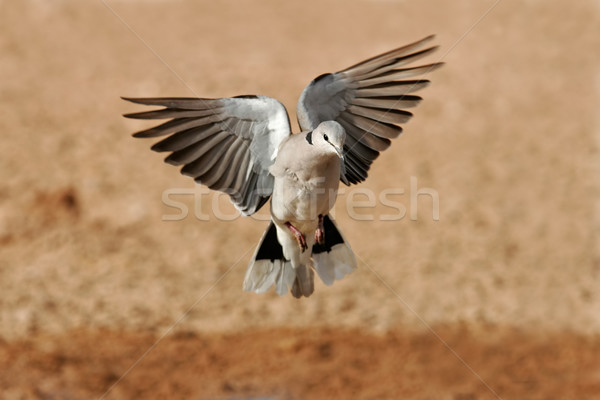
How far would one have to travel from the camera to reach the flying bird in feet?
16.1

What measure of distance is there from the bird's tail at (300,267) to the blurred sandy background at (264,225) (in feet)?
8.28

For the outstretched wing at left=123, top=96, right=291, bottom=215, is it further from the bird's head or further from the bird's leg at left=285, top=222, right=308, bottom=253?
the bird's head

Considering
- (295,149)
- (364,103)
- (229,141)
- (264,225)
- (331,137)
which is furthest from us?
(264,225)

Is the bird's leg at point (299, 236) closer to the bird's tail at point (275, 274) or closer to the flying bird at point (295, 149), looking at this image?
the flying bird at point (295, 149)

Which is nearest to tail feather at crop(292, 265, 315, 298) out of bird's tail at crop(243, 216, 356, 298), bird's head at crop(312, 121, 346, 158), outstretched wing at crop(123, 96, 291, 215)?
bird's tail at crop(243, 216, 356, 298)

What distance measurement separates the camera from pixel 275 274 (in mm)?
5570

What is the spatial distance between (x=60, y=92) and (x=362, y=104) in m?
8.03

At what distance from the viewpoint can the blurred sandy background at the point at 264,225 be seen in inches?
315

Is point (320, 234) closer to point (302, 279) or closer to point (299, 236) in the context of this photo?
point (299, 236)

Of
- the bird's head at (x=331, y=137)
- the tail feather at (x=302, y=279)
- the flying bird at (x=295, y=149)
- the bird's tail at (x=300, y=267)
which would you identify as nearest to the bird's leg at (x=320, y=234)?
the flying bird at (x=295, y=149)

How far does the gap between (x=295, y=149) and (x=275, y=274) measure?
1.11 m

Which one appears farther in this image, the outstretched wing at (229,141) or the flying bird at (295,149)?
the outstretched wing at (229,141)

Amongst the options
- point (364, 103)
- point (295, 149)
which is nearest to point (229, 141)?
point (295, 149)

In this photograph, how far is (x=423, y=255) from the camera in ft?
31.7
